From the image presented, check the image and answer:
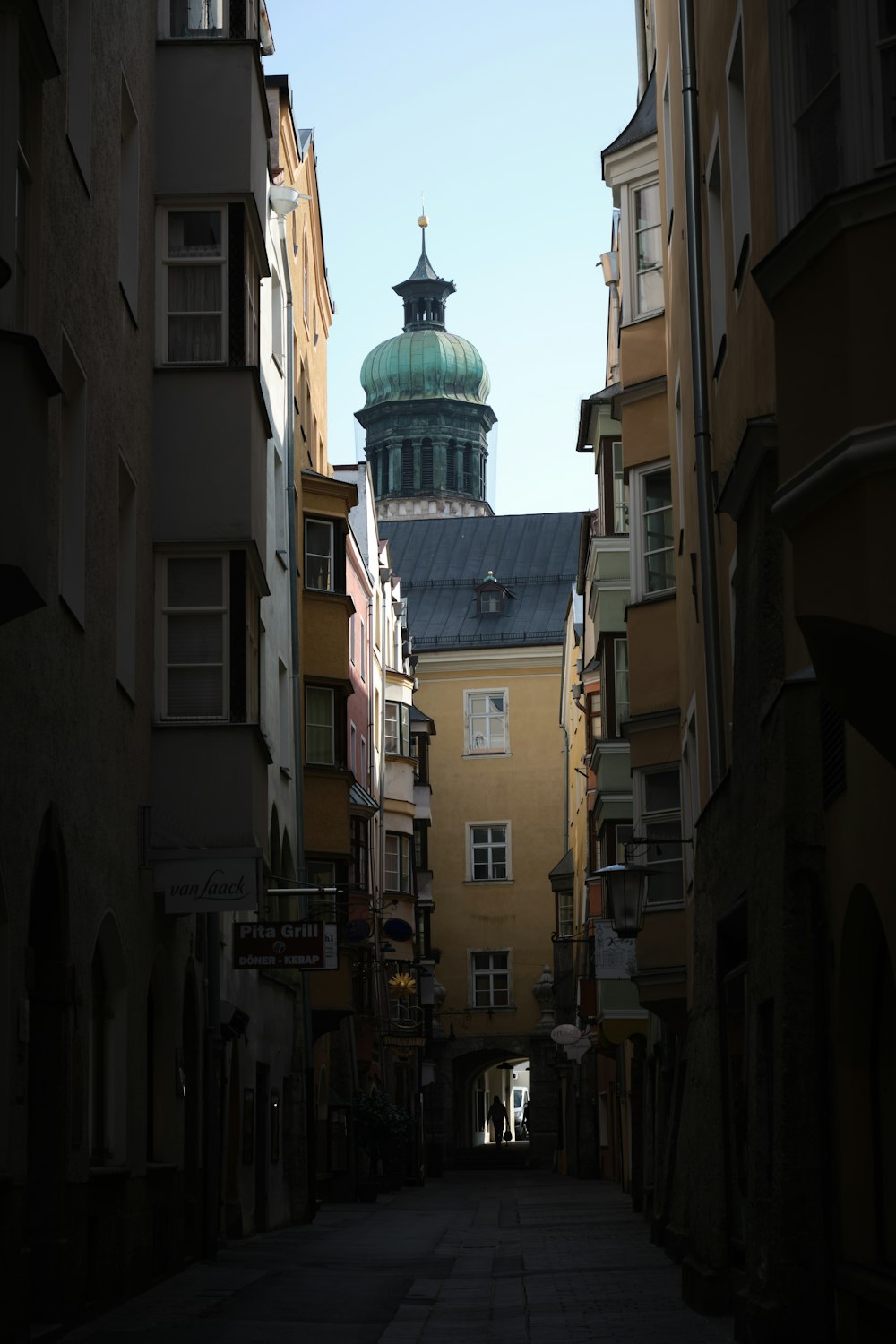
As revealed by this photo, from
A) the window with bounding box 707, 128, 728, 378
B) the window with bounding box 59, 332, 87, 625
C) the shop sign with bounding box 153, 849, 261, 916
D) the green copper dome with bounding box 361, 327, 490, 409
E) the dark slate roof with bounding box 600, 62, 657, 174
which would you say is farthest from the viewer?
the green copper dome with bounding box 361, 327, 490, 409

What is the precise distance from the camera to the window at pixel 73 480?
13445mm

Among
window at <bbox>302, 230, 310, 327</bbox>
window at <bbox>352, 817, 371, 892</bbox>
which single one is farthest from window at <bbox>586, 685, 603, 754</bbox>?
window at <bbox>302, 230, 310, 327</bbox>

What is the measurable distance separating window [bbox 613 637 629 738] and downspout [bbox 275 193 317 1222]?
16.3 ft

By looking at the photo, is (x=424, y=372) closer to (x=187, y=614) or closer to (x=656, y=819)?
(x=656, y=819)

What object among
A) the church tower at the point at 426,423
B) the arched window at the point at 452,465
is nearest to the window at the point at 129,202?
the church tower at the point at 426,423

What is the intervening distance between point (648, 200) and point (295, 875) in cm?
1075

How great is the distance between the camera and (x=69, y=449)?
45.2 feet

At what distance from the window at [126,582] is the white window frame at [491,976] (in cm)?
5303

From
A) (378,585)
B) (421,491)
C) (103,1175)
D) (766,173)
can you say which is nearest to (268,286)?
(103,1175)

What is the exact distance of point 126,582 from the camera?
641 inches

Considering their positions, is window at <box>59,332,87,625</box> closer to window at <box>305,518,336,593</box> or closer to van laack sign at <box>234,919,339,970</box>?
van laack sign at <box>234,919,339,970</box>

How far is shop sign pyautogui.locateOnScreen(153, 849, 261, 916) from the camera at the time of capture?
16422 millimetres

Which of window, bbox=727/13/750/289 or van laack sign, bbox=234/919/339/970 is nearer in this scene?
window, bbox=727/13/750/289

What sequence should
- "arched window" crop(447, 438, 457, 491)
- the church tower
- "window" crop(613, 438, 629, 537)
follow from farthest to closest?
1. "arched window" crop(447, 438, 457, 491)
2. the church tower
3. "window" crop(613, 438, 629, 537)
